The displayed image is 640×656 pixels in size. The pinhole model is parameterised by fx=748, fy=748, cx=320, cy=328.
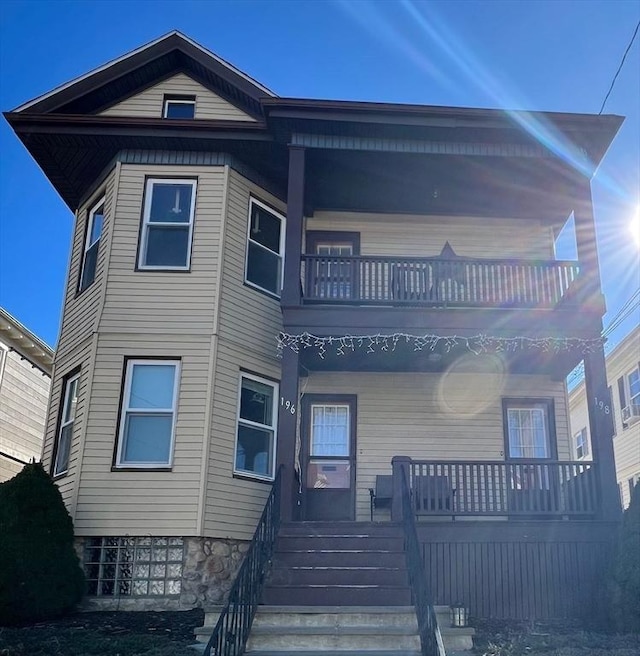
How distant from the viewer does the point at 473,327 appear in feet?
33.2

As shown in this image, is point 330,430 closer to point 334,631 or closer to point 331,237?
point 331,237

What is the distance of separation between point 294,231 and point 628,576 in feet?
19.3

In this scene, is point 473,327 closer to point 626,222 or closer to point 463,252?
point 463,252

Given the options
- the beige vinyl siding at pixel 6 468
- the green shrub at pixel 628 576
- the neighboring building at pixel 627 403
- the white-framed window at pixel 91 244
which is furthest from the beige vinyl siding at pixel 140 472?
the neighboring building at pixel 627 403

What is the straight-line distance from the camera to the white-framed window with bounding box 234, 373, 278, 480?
1077cm

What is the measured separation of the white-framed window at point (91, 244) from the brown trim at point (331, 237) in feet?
11.1

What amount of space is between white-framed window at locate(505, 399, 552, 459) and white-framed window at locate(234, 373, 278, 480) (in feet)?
12.3

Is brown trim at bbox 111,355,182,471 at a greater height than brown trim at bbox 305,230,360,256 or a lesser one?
lesser

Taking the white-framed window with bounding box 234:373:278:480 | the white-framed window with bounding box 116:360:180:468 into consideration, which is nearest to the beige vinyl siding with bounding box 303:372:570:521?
the white-framed window with bounding box 234:373:278:480


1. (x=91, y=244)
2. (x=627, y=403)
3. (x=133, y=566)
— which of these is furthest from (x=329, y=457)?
(x=627, y=403)

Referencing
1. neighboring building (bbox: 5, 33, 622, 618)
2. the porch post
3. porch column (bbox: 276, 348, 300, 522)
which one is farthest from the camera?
neighboring building (bbox: 5, 33, 622, 618)

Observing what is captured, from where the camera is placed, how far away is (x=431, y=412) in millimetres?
11758

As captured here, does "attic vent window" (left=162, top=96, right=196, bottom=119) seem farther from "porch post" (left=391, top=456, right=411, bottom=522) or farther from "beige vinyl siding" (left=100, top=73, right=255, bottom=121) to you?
"porch post" (left=391, top=456, right=411, bottom=522)

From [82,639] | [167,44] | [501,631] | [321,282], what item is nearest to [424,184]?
[321,282]
